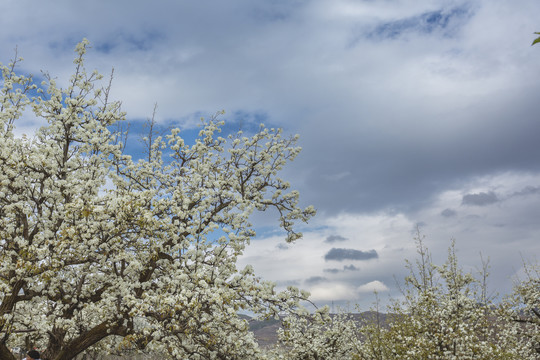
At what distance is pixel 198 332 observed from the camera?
43.0ft

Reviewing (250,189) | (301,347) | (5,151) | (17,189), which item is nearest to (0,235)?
(17,189)

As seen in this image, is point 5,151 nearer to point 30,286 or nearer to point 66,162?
point 66,162

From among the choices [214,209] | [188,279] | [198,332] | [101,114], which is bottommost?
[198,332]

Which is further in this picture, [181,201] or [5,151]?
[181,201]

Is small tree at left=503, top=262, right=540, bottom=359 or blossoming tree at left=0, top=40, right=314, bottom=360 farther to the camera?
small tree at left=503, top=262, right=540, bottom=359

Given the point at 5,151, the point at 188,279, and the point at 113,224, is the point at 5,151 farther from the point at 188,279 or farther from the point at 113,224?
the point at 188,279

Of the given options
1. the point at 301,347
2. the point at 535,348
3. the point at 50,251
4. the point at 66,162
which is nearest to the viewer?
the point at 50,251

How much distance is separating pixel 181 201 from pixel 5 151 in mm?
6349

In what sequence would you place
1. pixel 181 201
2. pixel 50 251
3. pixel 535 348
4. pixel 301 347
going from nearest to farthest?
1. pixel 50 251
2. pixel 181 201
3. pixel 535 348
4. pixel 301 347

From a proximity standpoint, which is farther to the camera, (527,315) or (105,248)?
(527,315)

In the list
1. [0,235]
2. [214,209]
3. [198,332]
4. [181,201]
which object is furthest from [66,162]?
[198,332]

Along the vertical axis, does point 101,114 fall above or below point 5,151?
above

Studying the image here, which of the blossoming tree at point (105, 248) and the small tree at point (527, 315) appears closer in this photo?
the blossoming tree at point (105, 248)

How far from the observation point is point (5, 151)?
534 inches
